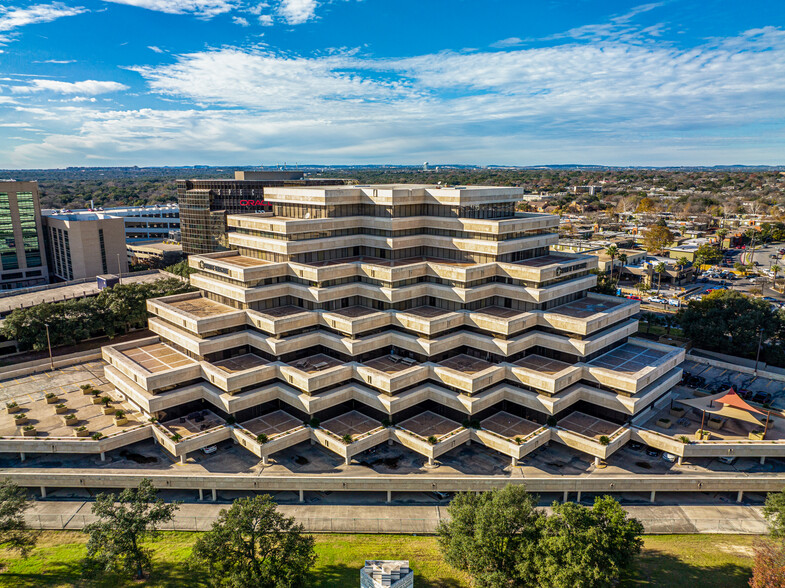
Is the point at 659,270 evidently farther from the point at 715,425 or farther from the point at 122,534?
the point at 122,534

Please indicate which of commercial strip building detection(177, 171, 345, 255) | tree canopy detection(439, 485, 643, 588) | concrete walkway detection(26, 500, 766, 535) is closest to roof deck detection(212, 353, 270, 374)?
concrete walkway detection(26, 500, 766, 535)

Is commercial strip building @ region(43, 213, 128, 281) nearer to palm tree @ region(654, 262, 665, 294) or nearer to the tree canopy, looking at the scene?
the tree canopy

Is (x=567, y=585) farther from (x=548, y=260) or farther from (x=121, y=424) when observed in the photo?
(x=121, y=424)

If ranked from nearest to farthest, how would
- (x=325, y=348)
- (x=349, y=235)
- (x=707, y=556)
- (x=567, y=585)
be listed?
1. (x=567, y=585)
2. (x=707, y=556)
3. (x=325, y=348)
4. (x=349, y=235)

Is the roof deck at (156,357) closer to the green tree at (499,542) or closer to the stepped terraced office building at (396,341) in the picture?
the stepped terraced office building at (396,341)

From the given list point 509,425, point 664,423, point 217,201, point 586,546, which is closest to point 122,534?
point 586,546

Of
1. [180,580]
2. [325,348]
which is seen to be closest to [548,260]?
[325,348]
